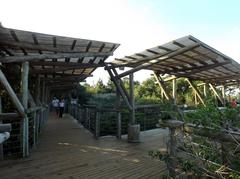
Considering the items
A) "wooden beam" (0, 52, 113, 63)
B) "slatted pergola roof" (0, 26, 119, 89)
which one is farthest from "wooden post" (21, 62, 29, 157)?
"slatted pergola roof" (0, 26, 119, 89)

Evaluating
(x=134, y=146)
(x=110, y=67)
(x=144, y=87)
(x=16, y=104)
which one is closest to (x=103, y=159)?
(x=134, y=146)

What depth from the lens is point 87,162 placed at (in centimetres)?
564

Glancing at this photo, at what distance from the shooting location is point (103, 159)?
591 cm

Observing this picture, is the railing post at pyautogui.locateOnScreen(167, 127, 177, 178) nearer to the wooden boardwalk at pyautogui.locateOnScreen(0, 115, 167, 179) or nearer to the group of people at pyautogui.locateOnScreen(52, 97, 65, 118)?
the wooden boardwalk at pyautogui.locateOnScreen(0, 115, 167, 179)

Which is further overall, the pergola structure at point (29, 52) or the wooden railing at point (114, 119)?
the wooden railing at point (114, 119)

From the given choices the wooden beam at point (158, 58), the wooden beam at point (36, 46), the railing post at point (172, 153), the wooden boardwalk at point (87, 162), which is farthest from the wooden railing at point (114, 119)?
the railing post at point (172, 153)

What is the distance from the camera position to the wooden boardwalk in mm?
4785

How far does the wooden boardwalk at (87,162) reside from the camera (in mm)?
4785

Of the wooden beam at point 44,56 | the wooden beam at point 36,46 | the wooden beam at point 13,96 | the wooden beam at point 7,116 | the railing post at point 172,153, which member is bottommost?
the railing post at point 172,153

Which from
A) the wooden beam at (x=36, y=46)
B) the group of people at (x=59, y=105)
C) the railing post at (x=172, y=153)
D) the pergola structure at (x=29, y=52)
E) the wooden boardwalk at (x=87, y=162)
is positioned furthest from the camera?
the group of people at (x=59, y=105)

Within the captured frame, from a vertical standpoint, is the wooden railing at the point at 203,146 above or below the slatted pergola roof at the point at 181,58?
below

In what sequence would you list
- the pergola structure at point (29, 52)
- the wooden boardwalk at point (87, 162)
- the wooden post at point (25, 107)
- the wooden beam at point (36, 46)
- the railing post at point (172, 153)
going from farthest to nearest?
the wooden post at point (25, 107) < the wooden beam at point (36, 46) < the pergola structure at point (29, 52) < the wooden boardwalk at point (87, 162) < the railing post at point (172, 153)

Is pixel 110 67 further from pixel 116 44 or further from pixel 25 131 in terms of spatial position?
pixel 25 131

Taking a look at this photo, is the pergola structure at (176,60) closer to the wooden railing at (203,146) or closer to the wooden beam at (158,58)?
the wooden beam at (158,58)
